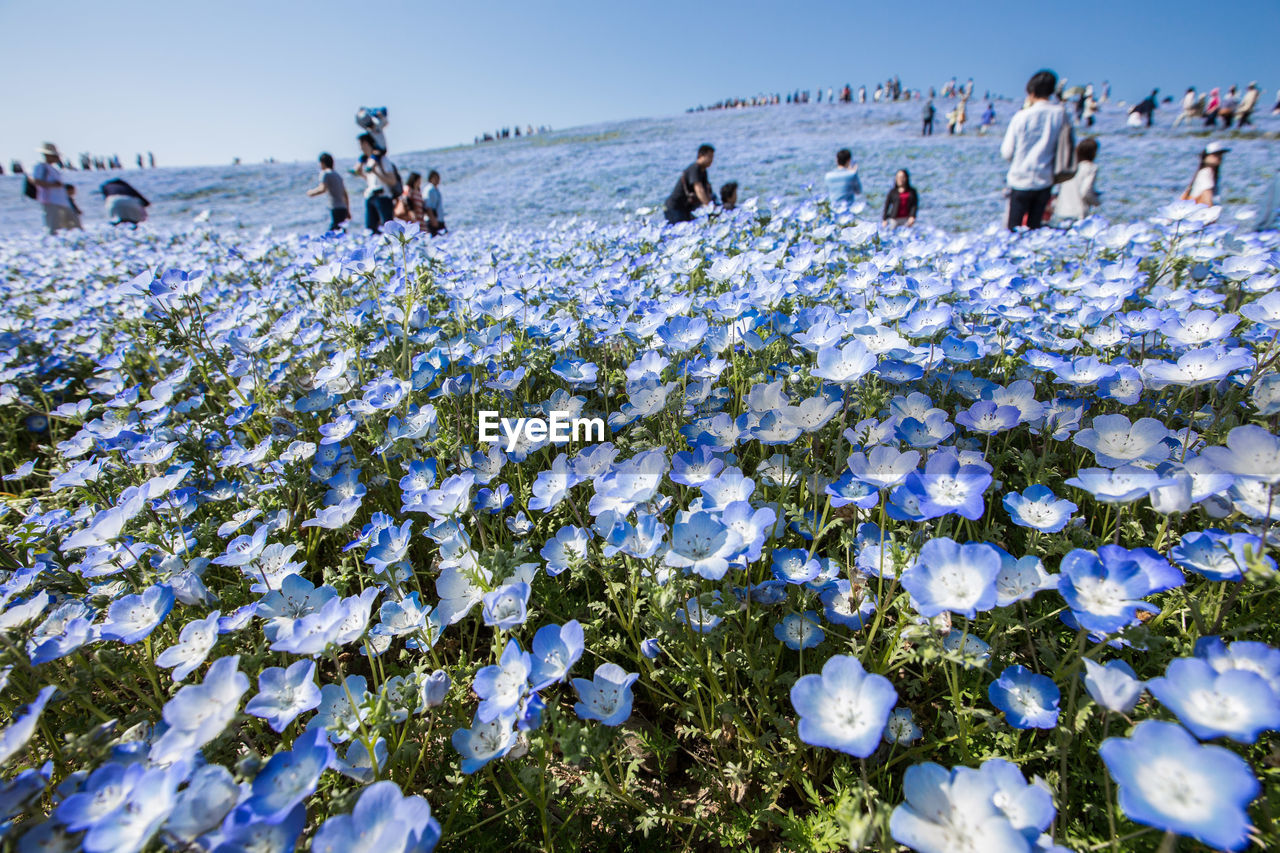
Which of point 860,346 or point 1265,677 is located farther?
point 860,346

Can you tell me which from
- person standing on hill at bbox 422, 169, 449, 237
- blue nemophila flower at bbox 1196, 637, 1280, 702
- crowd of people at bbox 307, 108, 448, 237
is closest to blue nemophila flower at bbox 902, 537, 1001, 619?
blue nemophila flower at bbox 1196, 637, 1280, 702

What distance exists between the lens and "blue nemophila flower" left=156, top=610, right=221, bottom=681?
4.71 feet

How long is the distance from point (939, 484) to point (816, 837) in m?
0.84

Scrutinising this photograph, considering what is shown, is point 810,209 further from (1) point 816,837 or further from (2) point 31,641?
(2) point 31,641

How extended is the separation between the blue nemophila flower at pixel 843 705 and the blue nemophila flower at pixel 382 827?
0.64m

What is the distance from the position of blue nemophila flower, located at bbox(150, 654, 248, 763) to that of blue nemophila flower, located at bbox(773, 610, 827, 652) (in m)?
1.18

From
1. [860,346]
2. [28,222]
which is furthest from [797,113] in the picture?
[860,346]

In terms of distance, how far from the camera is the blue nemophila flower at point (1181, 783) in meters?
0.80

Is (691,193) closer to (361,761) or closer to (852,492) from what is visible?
(852,492)

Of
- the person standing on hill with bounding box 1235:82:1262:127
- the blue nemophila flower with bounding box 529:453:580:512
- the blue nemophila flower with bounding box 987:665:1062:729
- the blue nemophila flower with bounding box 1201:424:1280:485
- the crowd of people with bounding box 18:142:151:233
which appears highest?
the person standing on hill with bounding box 1235:82:1262:127

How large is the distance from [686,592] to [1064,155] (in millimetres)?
6133

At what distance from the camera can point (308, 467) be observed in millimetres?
2328

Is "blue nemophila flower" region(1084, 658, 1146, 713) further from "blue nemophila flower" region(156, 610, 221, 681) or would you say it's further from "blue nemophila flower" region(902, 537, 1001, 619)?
"blue nemophila flower" region(156, 610, 221, 681)

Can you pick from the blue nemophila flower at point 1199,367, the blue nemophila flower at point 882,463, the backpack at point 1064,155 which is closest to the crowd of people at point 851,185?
the backpack at point 1064,155
